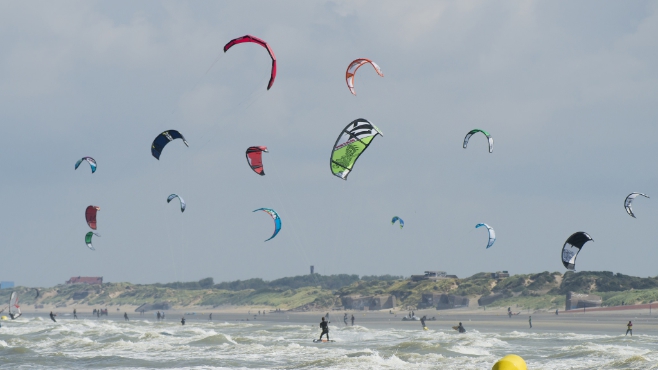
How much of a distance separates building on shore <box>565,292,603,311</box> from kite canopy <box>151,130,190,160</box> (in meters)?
36.8

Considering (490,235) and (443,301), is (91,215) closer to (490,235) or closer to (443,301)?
(490,235)

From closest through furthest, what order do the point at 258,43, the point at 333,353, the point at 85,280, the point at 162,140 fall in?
the point at 258,43
the point at 333,353
the point at 162,140
the point at 85,280

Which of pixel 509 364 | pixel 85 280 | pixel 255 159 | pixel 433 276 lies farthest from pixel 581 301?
pixel 85 280

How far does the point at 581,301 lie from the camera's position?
183 ft

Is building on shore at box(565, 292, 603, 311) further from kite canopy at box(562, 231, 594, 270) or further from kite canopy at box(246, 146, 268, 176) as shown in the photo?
kite canopy at box(246, 146, 268, 176)

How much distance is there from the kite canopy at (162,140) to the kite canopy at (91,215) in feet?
32.7

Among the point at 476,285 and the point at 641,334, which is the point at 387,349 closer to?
the point at 641,334

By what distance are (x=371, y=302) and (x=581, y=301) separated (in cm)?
2251

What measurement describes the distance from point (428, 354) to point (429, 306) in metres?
47.1

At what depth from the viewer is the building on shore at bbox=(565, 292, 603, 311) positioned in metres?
55.3

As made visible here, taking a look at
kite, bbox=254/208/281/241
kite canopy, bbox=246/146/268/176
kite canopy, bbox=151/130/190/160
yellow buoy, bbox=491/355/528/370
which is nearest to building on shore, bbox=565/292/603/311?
kite, bbox=254/208/281/241

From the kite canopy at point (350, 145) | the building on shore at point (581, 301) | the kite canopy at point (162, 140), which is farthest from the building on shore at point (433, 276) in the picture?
the kite canopy at point (350, 145)

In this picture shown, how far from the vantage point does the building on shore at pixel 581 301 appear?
55.3m

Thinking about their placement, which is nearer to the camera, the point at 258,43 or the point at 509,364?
the point at 509,364
